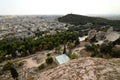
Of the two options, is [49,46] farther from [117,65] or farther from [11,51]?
[117,65]

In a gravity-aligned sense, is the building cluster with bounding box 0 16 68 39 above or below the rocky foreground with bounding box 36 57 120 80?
below

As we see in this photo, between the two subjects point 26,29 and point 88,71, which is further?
point 26,29

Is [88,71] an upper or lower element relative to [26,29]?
upper

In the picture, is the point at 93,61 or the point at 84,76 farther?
the point at 93,61

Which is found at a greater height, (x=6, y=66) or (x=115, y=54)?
(x=115, y=54)

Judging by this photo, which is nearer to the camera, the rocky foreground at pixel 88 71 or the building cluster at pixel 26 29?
the rocky foreground at pixel 88 71

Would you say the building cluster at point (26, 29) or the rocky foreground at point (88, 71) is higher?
the rocky foreground at point (88, 71)

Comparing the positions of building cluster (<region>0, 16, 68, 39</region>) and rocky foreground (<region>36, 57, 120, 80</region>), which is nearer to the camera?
rocky foreground (<region>36, 57, 120, 80</region>)

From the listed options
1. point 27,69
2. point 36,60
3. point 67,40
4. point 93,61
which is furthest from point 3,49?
point 93,61
